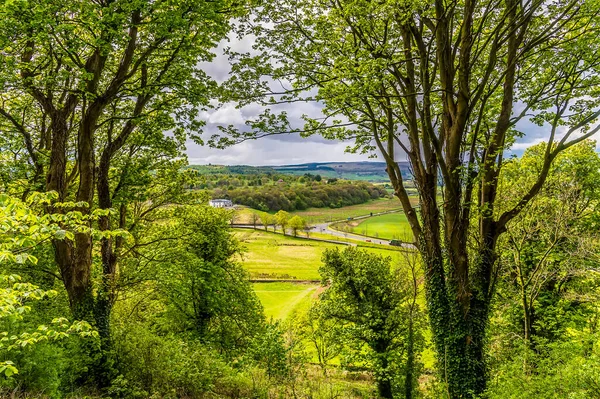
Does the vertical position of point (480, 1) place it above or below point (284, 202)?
above

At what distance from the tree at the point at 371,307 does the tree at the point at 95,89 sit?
43.0 feet

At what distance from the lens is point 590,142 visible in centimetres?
1933

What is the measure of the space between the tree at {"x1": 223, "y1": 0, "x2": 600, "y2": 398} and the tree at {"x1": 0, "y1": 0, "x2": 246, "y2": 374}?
2.12 meters

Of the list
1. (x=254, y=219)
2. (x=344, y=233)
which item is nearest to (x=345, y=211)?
(x=344, y=233)

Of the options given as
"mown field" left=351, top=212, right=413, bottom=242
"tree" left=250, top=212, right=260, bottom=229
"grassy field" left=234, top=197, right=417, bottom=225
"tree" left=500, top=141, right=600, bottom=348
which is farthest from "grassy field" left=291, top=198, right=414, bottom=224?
"tree" left=500, top=141, right=600, bottom=348

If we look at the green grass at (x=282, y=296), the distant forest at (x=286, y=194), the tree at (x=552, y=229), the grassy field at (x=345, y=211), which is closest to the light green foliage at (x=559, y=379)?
the tree at (x=552, y=229)

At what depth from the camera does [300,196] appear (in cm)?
14338

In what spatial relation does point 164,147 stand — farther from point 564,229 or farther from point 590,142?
point 590,142

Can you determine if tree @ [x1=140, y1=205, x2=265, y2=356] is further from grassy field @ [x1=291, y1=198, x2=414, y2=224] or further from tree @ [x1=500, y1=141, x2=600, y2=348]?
grassy field @ [x1=291, y1=198, x2=414, y2=224]

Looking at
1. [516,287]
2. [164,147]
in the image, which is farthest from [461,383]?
[164,147]

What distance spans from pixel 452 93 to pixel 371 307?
1538 centimetres

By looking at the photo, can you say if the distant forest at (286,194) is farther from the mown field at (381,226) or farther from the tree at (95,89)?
the tree at (95,89)

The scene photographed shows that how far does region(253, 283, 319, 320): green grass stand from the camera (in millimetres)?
41034

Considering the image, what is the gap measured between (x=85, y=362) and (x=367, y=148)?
10.9 metres
